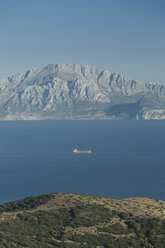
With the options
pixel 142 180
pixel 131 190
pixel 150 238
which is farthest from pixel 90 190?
pixel 150 238

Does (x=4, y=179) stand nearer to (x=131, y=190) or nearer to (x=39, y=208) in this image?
(x=131, y=190)

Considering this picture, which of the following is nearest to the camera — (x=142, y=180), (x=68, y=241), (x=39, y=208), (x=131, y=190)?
(x=68, y=241)

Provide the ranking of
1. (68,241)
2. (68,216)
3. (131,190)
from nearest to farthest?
1. (68,241)
2. (68,216)
3. (131,190)

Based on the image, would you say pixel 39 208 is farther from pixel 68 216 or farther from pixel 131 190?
Result: pixel 131 190

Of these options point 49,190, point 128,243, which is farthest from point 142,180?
point 128,243

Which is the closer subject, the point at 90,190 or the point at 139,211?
the point at 139,211

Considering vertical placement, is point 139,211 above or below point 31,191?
above
